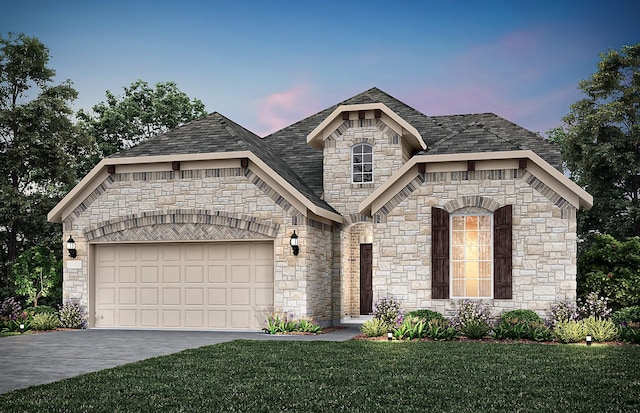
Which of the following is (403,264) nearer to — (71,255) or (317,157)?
(317,157)

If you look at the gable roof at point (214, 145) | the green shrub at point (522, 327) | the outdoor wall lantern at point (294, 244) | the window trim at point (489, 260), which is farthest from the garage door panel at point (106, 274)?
the green shrub at point (522, 327)

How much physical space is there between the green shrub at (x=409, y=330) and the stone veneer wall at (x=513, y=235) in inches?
40.9

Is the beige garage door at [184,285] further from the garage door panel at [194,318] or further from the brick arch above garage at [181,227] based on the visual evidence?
the brick arch above garage at [181,227]

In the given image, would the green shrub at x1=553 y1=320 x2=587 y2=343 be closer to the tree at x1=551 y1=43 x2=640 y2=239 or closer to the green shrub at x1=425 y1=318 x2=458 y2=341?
the green shrub at x1=425 y1=318 x2=458 y2=341

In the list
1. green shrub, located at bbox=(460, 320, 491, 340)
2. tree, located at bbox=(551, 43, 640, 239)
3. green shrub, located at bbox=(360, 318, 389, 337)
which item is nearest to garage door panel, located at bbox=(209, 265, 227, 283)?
green shrub, located at bbox=(360, 318, 389, 337)

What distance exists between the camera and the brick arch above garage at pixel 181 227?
18594mm

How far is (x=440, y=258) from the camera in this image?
17031 mm

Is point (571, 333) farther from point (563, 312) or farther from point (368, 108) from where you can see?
point (368, 108)

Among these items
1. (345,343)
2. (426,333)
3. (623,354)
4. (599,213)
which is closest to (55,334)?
(345,343)

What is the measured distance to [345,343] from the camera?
1477 cm

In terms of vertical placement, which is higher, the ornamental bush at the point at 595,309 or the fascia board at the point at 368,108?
the fascia board at the point at 368,108

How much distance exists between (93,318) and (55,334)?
2.00m

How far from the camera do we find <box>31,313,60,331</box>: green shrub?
62.4ft

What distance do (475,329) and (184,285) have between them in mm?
7968
